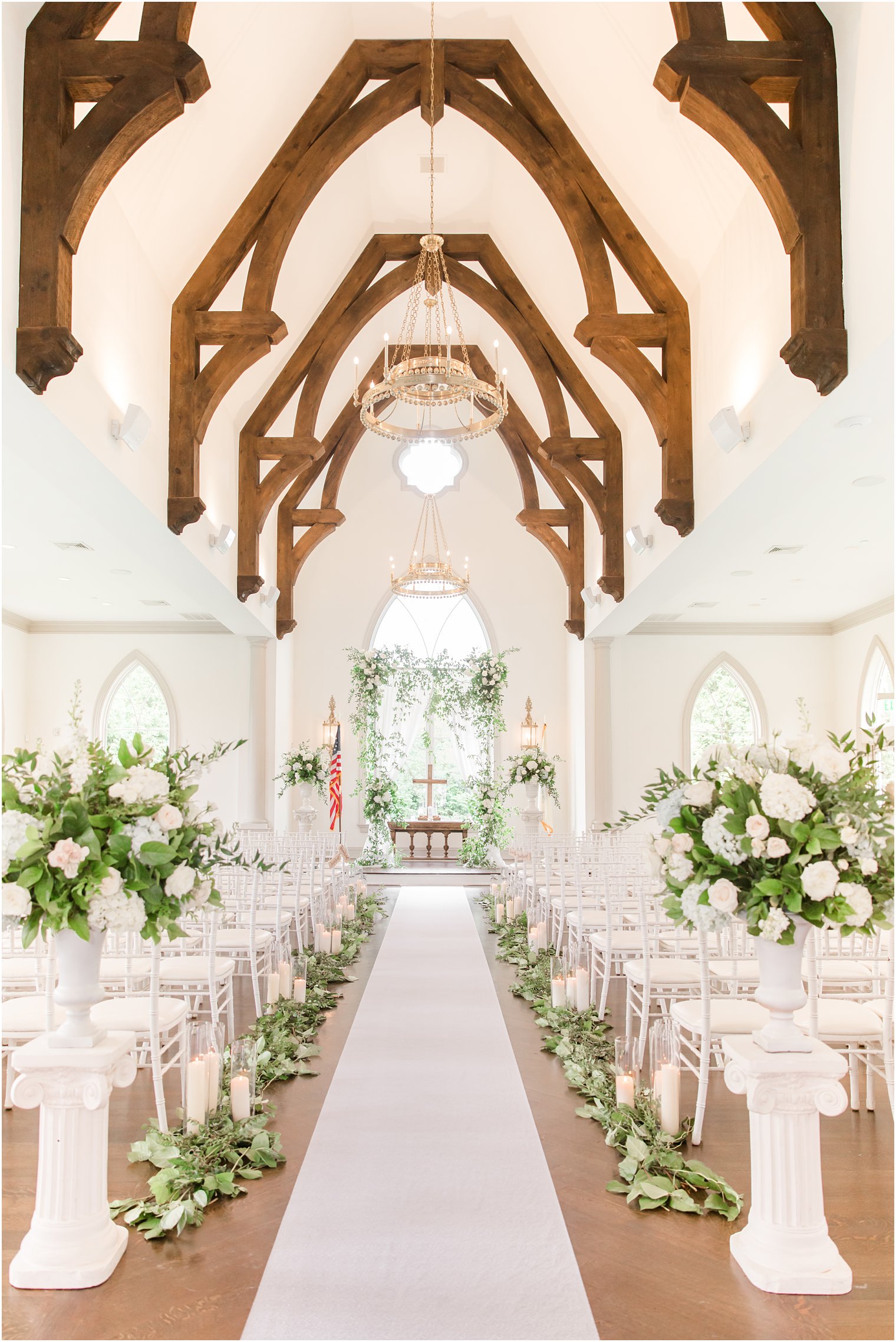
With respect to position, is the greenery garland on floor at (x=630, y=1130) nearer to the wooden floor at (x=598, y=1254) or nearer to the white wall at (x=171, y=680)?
the wooden floor at (x=598, y=1254)

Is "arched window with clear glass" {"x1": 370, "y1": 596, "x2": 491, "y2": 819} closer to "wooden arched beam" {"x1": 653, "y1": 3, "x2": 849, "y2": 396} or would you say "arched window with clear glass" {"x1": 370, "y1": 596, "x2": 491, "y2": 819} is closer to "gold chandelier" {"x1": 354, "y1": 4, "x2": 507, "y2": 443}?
"gold chandelier" {"x1": 354, "y1": 4, "x2": 507, "y2": 443}

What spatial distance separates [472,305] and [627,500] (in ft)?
14.7

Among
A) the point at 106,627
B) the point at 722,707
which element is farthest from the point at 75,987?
the point at 722,707

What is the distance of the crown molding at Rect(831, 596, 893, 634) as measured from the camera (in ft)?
38.2

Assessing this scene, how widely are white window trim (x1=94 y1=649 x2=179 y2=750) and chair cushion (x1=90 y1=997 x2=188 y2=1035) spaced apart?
947 centimetres

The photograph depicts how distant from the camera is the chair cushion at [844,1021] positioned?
380cm

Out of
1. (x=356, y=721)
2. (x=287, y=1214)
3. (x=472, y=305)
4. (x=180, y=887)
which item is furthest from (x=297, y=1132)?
(x=472, y=305)

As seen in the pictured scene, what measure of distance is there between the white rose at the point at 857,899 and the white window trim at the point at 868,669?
9.98m

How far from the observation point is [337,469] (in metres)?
13.0

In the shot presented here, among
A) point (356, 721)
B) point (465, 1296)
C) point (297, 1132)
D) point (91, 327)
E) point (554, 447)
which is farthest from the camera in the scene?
point (356, 721)

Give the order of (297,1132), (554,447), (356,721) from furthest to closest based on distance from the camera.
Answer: (356,721), (554,447), (297,1132)

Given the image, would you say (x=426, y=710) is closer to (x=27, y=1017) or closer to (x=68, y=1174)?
(x=27, y=1017)

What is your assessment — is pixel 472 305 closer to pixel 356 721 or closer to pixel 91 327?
pixel 356 721

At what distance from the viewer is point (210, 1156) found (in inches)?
140
